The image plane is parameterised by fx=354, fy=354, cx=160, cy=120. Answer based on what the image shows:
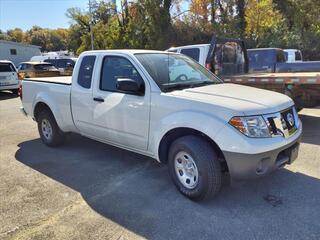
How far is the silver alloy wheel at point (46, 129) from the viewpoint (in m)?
6.61

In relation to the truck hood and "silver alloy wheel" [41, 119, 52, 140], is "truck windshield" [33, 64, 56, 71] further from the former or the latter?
the truck hood

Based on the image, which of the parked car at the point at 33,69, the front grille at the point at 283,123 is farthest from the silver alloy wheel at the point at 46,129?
the parked car at the point at 33,69

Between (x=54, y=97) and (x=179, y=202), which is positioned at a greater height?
(x=54, y=97)

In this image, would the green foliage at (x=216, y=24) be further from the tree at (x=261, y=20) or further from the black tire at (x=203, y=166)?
the black tire at (x=203, y=166)

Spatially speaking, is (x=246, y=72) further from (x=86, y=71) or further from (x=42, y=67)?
(x=42, y=67)

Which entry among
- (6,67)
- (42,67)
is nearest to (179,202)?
(6,67)

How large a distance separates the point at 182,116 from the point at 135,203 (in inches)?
46.7

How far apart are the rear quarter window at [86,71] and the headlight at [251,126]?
262 cm

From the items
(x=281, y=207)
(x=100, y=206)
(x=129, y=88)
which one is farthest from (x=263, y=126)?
(x=100, y=206)

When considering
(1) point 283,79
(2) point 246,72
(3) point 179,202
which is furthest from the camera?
(2) point 246,72

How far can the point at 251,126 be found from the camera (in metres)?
3.81

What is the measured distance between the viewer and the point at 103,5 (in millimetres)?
41469

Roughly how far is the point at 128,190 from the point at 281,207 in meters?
1.89

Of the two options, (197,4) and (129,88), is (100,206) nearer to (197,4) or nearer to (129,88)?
(129,88)
